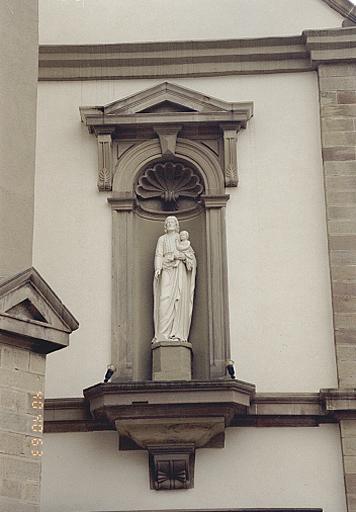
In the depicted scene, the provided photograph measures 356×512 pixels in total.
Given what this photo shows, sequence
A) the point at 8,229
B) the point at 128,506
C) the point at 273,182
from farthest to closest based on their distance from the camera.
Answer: the point at 273,182
the point at 128,506
the point at 8,229

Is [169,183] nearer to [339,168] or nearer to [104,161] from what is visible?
[104,161]

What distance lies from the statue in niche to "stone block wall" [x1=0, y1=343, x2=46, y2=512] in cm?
395

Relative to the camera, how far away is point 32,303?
33.1ft

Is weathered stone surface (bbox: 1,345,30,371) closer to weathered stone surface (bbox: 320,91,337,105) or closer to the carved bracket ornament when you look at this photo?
the carved bracket ornament

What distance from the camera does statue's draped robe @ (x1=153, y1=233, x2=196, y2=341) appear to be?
1398 centimetres

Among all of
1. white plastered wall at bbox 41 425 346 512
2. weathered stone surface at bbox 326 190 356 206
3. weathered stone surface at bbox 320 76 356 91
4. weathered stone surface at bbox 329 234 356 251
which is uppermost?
weathered stone surface at bbox 320 76 356 91

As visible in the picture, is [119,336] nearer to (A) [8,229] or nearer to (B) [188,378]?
(B) [188,378]

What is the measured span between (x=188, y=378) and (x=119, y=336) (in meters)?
0.98

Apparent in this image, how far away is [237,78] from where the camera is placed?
1545 centimetres

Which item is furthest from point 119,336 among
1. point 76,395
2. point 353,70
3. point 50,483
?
point 353,70

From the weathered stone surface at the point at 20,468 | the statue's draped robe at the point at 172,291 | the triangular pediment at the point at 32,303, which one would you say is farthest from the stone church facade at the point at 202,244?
the weathered stone surface at the point at 20,468

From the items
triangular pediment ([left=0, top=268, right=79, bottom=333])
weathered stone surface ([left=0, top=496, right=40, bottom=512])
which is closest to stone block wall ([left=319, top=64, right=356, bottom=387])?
triangular pediment ([left=0, top=268, right=79, bottom=333])

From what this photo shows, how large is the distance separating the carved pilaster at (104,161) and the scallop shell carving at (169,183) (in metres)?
0.40

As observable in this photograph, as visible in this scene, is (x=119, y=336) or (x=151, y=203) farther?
(x=151, y=203)
